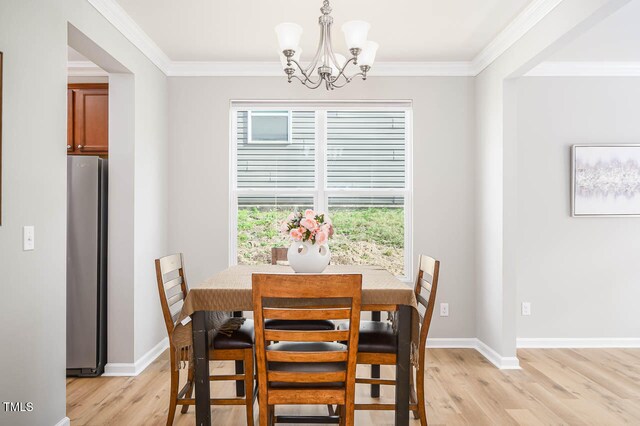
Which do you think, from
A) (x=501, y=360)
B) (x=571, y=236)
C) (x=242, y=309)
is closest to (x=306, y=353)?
(x=242, y=309)

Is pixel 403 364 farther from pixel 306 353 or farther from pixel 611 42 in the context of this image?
pixel 611 42

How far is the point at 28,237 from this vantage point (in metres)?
2.22

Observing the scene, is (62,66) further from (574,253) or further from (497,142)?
(574,253)

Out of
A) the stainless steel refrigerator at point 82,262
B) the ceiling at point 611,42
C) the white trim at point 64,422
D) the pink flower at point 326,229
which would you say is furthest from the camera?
the stainless steel refrigerator at point 82,262

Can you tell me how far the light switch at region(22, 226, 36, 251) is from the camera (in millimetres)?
2188

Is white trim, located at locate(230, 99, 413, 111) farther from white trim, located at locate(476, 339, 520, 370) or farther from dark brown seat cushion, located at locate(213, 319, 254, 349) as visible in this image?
dark brown seat cushion, located at locate(213, 319, 254, 349)

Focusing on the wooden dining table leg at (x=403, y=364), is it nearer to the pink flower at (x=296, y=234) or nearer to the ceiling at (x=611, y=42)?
the pink flower at (x=296, y=234)

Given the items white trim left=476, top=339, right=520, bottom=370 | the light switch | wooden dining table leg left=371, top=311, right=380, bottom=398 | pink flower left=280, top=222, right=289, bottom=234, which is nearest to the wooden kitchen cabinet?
the light switch

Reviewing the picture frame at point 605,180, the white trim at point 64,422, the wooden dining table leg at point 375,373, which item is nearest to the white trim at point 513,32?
the picture frame at point 605,180

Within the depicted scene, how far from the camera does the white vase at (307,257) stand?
265 centimetres

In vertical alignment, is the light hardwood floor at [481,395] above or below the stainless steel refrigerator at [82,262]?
below

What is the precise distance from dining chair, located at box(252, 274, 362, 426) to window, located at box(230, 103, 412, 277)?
2.48m

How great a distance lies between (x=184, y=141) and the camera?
4418mm

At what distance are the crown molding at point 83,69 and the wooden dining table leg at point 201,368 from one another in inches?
111
